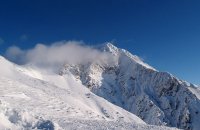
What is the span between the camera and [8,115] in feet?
84.0

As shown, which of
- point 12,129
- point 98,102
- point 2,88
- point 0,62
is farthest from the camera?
point 0,62

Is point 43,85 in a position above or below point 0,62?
below

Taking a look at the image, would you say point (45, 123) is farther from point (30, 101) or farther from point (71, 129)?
point (30, 101)

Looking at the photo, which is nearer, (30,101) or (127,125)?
(127,125)

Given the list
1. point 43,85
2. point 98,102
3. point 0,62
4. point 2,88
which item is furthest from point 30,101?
point 0,62

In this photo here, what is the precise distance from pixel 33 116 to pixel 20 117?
37.5 inches

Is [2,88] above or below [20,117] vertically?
above

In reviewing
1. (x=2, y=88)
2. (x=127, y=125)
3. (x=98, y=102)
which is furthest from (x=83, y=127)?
(x=98, y=102)

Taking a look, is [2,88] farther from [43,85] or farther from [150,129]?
[150,129]

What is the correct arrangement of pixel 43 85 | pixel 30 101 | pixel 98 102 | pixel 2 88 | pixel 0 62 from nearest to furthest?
pixel 30 101 < pixel 2 88 < pixel 43 85 < pixel 98 102 < pixel 0 62

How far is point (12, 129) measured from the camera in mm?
23781

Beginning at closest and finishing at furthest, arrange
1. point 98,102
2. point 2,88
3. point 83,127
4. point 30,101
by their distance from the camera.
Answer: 1. point 83,127
2. point 30,101
3. point 2,88
4. point 98,102

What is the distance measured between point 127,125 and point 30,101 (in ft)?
83.9

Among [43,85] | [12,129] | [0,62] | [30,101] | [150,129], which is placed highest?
[0,62]
